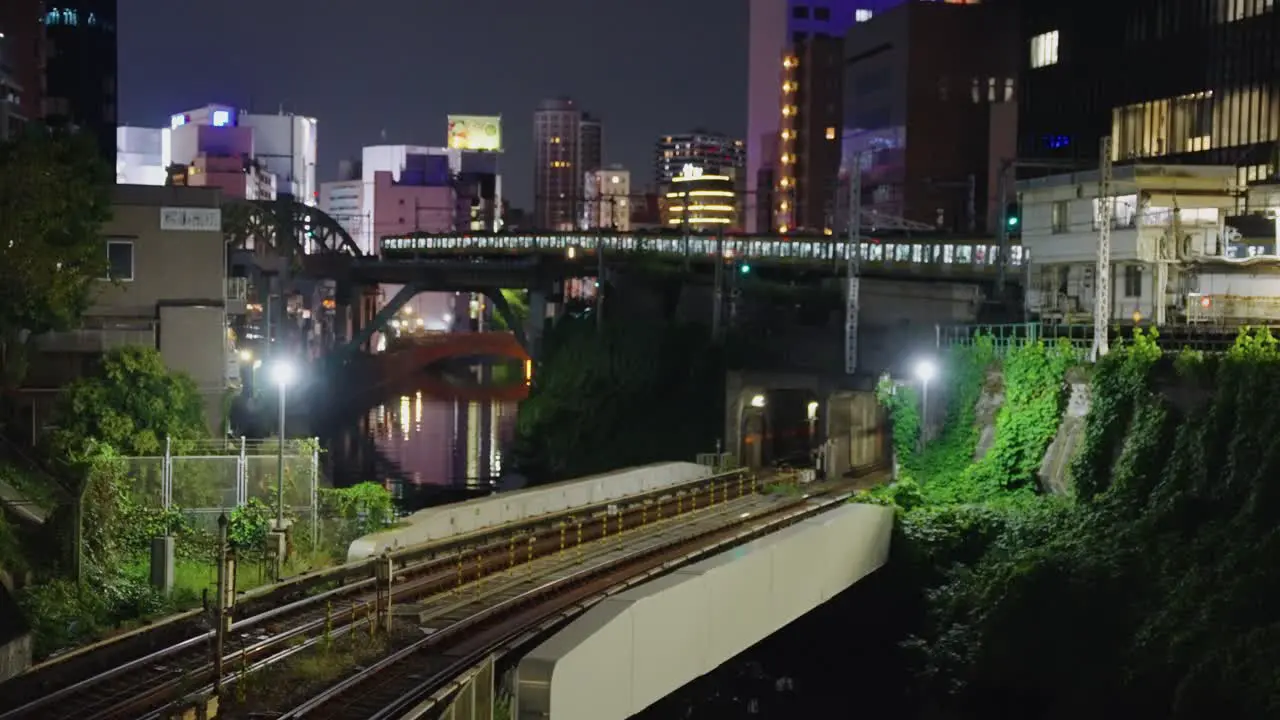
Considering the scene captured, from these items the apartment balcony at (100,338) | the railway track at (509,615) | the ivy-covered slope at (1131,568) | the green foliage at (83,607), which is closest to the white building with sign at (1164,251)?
the ivy-covered slope at (1131,568)

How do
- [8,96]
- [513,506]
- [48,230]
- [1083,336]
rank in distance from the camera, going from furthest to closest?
[8,96]
[1083,336]
[48,230]
[513,506]

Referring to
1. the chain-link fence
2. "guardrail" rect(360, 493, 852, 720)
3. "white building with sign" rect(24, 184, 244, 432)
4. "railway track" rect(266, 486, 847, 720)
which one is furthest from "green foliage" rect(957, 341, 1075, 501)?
"white building with sign" rect(24, 184, 244, 432)

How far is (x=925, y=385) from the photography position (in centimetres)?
3775

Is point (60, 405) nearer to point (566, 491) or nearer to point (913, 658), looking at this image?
point (566, 491)

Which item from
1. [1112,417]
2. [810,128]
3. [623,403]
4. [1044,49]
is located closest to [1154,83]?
[1044,49]

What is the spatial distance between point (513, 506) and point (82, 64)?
76940 mm

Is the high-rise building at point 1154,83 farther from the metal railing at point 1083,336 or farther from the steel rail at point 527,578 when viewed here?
the steel rail at point 527,578

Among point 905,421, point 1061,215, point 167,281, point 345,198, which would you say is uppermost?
point 345,198

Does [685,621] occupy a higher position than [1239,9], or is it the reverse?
[1239,9]

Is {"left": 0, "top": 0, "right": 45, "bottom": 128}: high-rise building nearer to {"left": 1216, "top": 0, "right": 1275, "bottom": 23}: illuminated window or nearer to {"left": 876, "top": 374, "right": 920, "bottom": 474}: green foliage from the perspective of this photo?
{"left": 876, "top": 374, "right": 920, "bottom": 474}: green foliage

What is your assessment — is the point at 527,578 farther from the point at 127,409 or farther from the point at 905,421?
the point at 905,421

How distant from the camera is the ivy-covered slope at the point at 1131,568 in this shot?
2330 cm

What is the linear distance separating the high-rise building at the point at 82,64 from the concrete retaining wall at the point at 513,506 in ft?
218

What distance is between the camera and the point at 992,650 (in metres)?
26.6
